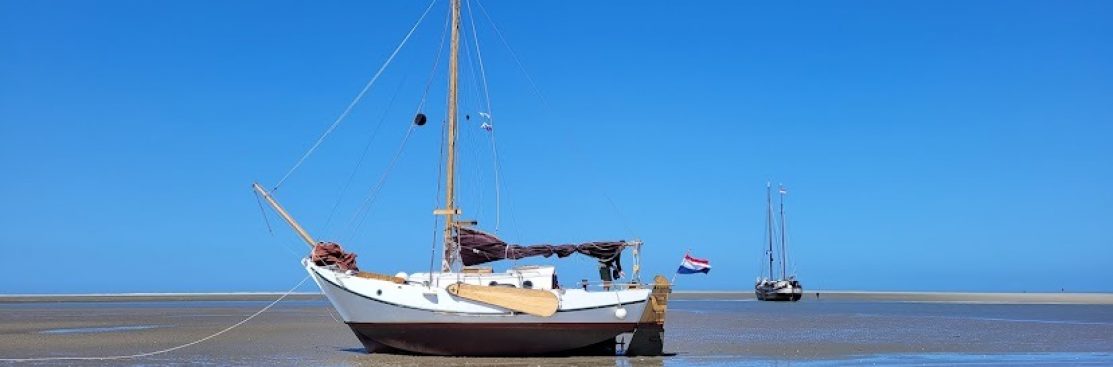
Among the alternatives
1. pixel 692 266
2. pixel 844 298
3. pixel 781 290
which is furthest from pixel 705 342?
pixel 844 298

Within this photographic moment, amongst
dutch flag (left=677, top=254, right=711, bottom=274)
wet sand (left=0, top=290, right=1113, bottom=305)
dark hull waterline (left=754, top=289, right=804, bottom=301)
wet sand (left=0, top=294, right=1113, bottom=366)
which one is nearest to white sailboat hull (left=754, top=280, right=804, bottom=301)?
dark hull waterline (left=754, top=289, right=804, bottom=301)

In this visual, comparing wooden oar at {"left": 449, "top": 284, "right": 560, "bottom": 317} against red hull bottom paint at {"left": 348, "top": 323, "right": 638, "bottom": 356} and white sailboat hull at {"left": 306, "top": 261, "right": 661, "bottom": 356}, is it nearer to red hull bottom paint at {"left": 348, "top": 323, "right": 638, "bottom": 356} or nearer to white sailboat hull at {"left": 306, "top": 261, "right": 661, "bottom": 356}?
white sailboat hull at {"left": 306, "top": 261, "right": 661, "bottom": 356}

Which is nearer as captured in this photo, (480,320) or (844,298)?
(480,320)

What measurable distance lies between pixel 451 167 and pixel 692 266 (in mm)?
7199

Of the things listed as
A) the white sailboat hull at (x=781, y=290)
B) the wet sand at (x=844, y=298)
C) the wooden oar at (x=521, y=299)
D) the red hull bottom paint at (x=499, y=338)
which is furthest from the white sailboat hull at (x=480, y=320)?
the wet sand at (x=844, y=298)

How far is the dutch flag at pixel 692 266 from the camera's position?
1183 inches

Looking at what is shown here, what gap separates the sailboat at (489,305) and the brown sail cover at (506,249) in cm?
3

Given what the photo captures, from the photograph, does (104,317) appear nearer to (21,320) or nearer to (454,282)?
(21,320)

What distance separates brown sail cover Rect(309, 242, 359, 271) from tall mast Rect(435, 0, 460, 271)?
2606 mm

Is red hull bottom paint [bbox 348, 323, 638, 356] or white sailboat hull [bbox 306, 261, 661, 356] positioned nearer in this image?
white sailboat hull [bbox 306, 261, 661, 356]

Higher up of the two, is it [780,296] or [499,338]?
[780,296]

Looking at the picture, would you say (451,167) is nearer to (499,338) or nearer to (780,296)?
(499,338)

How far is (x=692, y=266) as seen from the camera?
98.8ft

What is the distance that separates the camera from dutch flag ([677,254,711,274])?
30.0m
